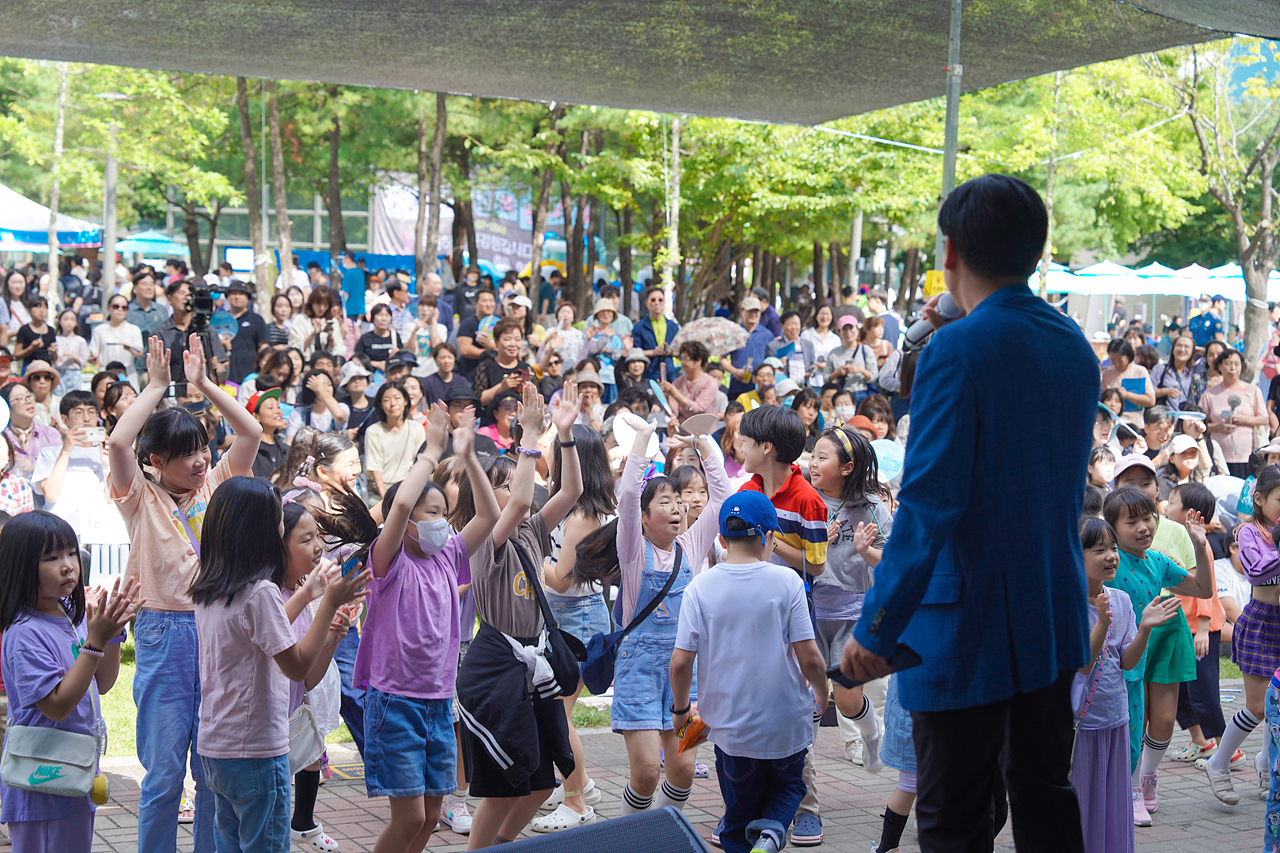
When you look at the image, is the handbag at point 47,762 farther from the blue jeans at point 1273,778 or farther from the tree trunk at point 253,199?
the tree trunk at point 253,199

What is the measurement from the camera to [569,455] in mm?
4547

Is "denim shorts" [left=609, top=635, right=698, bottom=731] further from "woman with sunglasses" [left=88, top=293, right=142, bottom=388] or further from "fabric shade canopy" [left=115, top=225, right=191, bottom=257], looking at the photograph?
"fabric shade canopy" [left=115, top=225, right=191, bottom=257]

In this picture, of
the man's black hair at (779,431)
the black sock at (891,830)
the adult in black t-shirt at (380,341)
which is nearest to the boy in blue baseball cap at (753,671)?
the black sock at (891,830)

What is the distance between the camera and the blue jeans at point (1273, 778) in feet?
14.5

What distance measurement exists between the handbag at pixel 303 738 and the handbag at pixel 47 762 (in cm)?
99

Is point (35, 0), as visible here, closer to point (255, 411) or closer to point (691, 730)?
point (255, 411)

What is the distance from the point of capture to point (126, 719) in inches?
249

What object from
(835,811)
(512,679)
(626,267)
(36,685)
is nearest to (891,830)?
(835,811)

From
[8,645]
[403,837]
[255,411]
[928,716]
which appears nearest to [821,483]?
[403,837]

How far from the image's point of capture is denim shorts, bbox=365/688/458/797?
4000 mm

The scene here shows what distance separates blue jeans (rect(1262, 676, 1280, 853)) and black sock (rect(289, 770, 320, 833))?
3.68 meters

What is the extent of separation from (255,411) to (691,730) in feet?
17.8

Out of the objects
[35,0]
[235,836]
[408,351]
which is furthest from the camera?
[408,351]

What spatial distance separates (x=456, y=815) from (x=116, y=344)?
820cm
